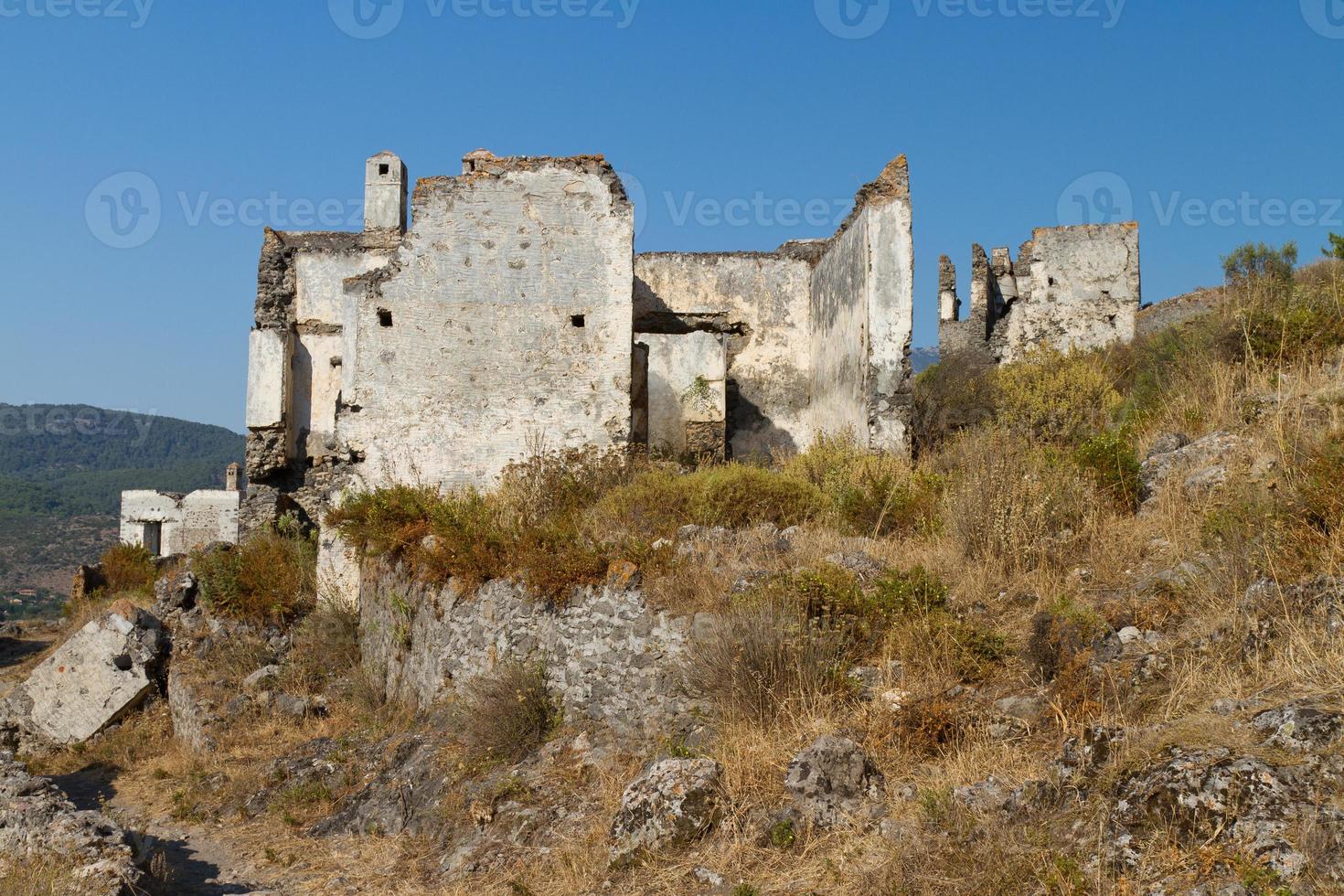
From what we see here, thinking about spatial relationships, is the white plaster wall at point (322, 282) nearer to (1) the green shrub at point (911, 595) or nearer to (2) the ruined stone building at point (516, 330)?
(2) the ruined stone building at point (516, 330)

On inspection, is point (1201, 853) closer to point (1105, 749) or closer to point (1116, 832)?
point (1116, 832)

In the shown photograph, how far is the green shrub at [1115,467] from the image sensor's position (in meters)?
8.94

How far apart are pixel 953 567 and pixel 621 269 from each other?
6509mm

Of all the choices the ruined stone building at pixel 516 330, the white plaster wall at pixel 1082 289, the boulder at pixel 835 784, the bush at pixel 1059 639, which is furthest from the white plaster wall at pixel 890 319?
the white plaster wall at pixel 1082 289

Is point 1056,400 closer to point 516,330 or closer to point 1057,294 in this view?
point 516,330

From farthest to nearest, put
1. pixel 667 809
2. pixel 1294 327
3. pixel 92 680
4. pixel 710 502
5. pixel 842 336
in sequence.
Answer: pixel 842 336 < pixel 92 680 < pixel 1294 327 < pixel 710 502 < pixel 667 809

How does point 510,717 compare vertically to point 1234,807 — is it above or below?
below

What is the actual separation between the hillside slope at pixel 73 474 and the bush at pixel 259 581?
3515 centimetres

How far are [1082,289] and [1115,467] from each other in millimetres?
20208

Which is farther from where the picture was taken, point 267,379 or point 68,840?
point 267,379

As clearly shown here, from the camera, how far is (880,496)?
10.1m

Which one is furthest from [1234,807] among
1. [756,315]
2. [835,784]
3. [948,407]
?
[756,315]

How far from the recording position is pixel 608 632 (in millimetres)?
8211

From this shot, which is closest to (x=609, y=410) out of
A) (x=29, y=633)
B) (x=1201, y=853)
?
(x=1201, y=853)
